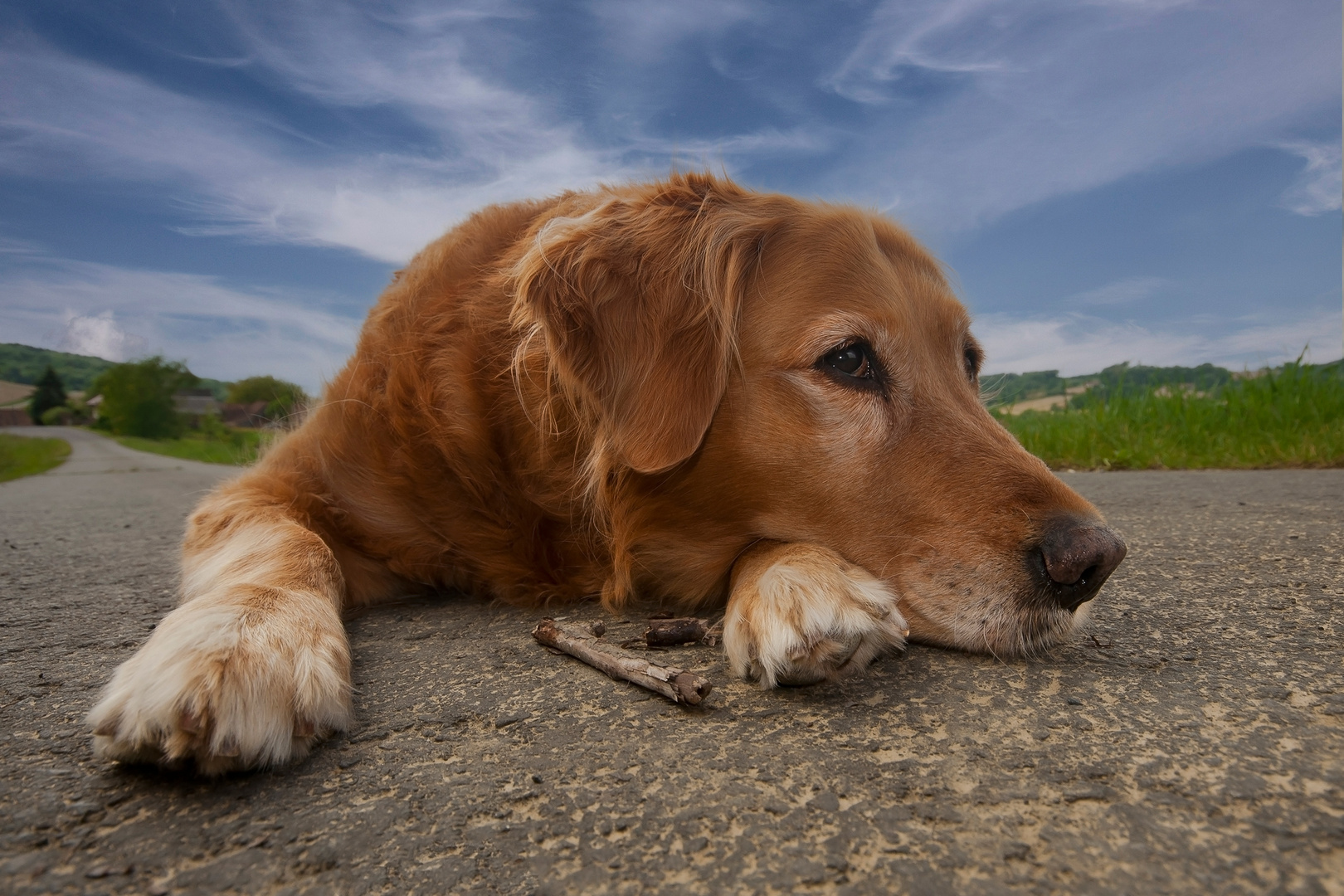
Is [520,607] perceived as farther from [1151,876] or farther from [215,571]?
[1151,876]

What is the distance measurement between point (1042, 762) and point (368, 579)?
6.79 feet

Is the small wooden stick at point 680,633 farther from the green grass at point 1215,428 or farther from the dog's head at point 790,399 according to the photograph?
the green grass at point 1215,428

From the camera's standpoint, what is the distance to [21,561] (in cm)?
367

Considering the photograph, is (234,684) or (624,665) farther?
(624,665)

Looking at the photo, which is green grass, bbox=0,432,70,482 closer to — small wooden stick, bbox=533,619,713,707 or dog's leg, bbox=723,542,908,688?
small wooden stick, bbox=533,619,713,707

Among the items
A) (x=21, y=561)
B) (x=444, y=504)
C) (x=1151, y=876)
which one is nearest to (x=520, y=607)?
(x=444, y=504)

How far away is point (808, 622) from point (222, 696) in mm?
1113

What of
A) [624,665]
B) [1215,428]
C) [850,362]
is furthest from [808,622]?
[1215,428]

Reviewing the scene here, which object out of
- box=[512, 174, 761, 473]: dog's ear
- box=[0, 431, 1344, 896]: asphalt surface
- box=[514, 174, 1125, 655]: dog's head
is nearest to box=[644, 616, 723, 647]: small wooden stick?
box=[0, 431, 1344, 896]: asphalt surface

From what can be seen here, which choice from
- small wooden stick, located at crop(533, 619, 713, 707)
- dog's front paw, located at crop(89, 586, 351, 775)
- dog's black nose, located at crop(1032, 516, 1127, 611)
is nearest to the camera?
dog's front paw, located at crop(89, 586, 351, 775)

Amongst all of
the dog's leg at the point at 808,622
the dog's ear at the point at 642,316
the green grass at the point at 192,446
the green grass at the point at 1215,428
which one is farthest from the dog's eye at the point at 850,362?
the green grass at the point at 192,446

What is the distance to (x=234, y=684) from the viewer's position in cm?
134

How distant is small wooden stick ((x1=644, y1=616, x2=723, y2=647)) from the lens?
199 centimetres

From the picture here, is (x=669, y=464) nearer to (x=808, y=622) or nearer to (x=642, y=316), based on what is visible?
(x=642, y=316)
